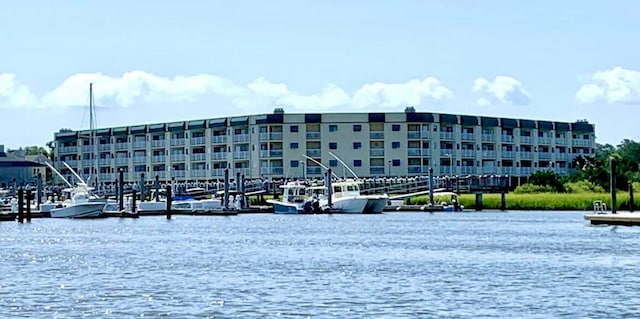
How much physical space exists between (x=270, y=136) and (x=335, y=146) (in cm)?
823

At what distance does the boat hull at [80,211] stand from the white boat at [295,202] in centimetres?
2009

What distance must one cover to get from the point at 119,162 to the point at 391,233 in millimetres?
101185

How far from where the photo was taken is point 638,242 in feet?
211

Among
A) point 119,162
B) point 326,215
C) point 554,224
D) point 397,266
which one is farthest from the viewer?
point 119,162

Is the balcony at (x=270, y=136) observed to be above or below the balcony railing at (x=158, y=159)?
above

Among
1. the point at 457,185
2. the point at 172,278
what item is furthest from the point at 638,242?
the point at 457,185

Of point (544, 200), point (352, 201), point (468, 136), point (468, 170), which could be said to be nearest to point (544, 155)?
point (468, 136)

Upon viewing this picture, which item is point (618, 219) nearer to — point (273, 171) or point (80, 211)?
point (80, 211)

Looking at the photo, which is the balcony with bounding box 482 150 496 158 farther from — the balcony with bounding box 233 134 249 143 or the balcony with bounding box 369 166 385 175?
the balcony with bounding box 233 134 249 143

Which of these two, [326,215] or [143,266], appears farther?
[326,215]

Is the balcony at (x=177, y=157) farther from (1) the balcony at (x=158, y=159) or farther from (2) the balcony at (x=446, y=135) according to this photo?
(2) the balcony at (x=446, y=135)

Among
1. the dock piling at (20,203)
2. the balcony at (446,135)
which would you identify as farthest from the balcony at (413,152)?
the dock piling at (20,203)

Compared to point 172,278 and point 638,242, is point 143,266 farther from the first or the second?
point 638,242

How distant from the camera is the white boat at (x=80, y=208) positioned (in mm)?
106875
